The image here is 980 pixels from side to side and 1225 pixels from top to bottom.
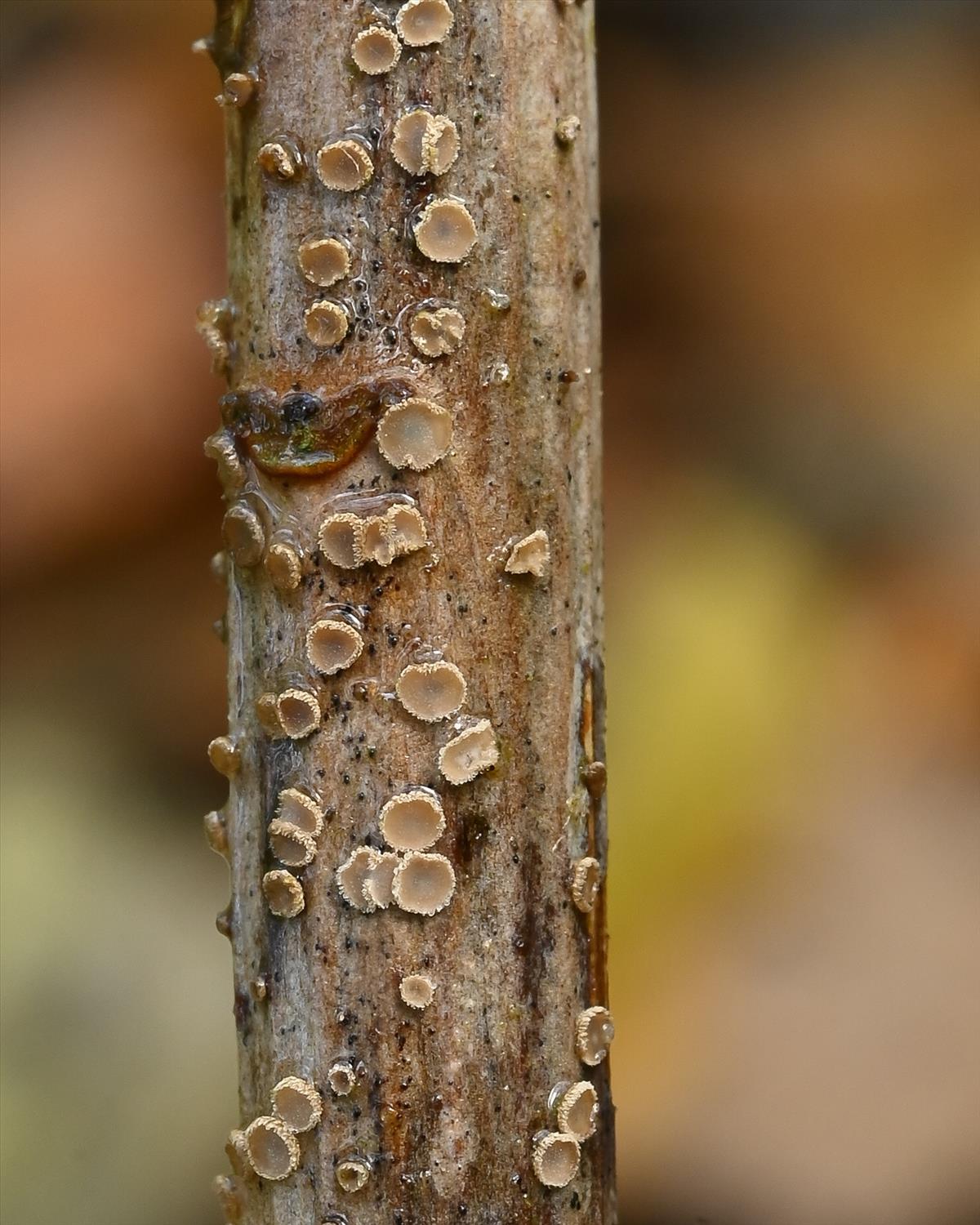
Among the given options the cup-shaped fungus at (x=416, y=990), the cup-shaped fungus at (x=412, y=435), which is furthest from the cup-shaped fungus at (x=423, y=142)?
the cup-shaped fungus at (x=416, y=990)

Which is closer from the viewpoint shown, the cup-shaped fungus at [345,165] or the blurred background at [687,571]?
the cup-shaped fungus at [345,165]

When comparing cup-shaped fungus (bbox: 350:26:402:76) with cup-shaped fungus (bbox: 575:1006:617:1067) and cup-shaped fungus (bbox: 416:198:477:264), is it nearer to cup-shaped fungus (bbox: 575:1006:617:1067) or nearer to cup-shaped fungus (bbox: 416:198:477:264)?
cup-shaped fungus (bbox: 416:198:477:264)

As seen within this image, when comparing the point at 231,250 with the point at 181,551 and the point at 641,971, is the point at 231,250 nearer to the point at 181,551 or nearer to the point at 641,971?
the point at 181,551

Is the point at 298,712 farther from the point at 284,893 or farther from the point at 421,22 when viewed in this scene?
the point at 421,22

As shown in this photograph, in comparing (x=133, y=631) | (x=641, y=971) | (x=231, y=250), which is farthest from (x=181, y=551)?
(x=641, y=971)

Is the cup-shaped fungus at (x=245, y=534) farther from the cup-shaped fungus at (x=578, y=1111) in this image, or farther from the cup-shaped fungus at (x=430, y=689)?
the cup-shaped fungus at (x=578, y=1111)

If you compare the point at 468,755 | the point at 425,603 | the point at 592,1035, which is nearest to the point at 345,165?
the point at 425,603

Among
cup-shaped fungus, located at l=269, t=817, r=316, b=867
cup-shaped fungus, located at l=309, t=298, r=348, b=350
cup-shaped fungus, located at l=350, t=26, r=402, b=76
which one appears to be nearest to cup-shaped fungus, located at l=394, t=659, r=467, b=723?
cup-shaped fungus, located at l=269, t=817, r=316, b=867
